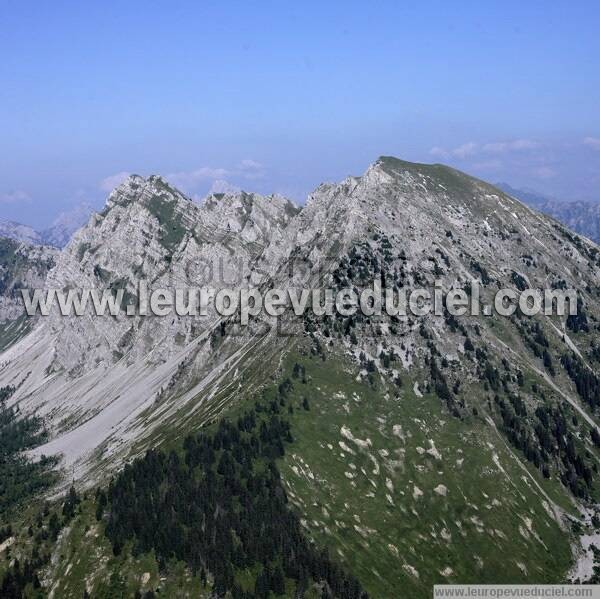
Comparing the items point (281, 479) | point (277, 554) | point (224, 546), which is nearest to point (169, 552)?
point (224, 546)

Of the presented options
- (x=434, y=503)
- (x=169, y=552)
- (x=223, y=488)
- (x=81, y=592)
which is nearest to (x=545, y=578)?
(x=434, y=503)

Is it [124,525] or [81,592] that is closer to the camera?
[81,592]

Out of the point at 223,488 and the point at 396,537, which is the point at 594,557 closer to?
the point at 396,537

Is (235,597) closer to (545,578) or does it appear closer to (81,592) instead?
(81,592)

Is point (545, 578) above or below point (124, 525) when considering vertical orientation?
below

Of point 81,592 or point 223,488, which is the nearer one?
point 81,592

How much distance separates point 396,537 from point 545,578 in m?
41.2

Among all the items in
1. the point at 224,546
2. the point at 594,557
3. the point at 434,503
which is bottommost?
the point at 594,557

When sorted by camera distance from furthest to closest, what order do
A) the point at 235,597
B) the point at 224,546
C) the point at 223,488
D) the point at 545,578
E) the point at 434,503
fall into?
the point at 434,503
the point at 545,578
the point at 223,488
the point at 224,546
the point at 235,597

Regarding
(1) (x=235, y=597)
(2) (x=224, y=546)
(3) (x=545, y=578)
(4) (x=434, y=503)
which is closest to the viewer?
(1) (x=235, y=597)

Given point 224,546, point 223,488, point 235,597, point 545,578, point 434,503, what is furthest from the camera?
point 434,503

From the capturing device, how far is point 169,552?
150000mm

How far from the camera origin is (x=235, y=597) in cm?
14212

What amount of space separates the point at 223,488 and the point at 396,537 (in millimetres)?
45604
